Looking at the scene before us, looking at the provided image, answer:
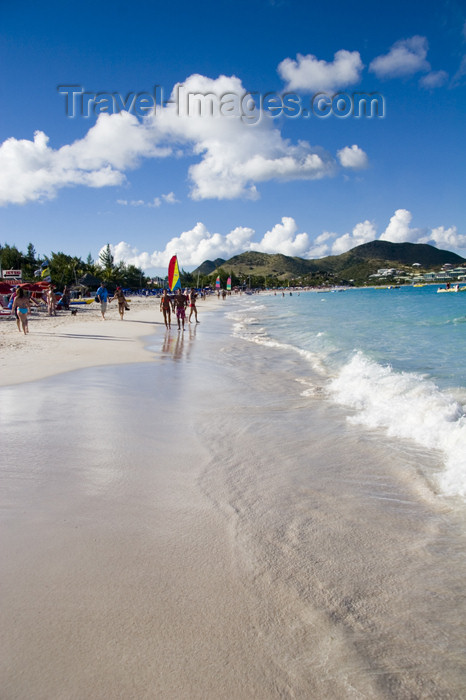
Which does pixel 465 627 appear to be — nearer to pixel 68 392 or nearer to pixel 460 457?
pixel 460 457

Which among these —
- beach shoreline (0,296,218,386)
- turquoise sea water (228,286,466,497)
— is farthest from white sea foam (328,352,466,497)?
beach shoreline (0,296,218,386)

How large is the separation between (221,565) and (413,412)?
178 inches

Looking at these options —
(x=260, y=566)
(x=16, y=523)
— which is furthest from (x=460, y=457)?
Result: (x=16, y=523)

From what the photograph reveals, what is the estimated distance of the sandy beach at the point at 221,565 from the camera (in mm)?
2111

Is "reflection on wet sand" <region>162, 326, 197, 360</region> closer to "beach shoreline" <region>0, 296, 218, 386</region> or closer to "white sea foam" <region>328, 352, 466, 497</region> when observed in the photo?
"beach shoreline" <region>0, 296, 218, 386</region>

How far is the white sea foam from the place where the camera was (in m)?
4.81

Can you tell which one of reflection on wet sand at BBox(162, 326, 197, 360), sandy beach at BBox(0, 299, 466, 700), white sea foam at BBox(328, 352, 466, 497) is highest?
reflection on wet sand at BBox(162, 326, 197, 360)

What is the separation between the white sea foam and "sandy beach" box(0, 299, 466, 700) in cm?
46

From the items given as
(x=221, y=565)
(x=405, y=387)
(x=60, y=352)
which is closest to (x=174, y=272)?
(x=60, y=352)

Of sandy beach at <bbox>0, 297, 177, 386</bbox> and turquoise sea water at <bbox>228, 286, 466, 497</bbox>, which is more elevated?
sandy beach at <bbox>0, 297, 177, 386</bbox>

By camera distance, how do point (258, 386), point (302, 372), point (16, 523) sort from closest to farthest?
point (16, 523) < point (258, 386) < point (302, 372)

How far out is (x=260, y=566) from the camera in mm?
2926

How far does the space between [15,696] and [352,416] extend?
565cm

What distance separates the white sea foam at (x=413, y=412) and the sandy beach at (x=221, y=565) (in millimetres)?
460
